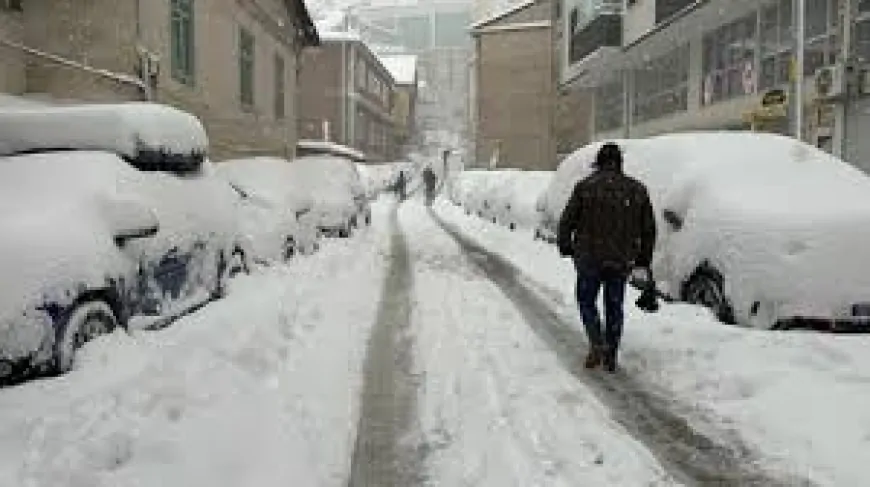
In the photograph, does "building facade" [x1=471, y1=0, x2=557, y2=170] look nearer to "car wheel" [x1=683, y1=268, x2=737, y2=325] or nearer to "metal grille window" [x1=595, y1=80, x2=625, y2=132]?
"metal grille window" [x1=595, y1=80, x2=625, y2=132]

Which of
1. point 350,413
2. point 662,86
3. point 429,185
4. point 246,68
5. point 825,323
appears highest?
point 662,86

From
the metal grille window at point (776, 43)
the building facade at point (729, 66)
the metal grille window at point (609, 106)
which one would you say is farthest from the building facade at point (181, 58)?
the metal grille window at point (609, 106)

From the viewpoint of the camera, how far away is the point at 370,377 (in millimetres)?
6902

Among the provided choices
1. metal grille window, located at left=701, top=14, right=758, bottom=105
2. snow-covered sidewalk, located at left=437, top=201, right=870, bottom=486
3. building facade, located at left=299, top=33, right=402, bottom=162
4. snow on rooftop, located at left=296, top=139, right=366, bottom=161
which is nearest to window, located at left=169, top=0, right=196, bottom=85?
snow-covered sidewalk, located at left=437, top=201, right=870, bottom=486

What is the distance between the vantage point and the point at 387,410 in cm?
598

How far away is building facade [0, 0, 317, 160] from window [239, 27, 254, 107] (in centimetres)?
3

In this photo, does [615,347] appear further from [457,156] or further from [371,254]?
[457,156]

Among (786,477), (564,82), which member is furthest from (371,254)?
(564,82)

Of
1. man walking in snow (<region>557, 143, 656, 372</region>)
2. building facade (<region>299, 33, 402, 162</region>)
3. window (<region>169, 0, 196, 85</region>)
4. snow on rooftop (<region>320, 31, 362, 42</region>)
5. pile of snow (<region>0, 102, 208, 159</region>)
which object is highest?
snow on rooftop (<region>320, 31, 362, 42</region>)

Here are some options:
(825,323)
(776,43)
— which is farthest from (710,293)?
(776,43)

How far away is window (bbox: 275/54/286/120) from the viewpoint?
2808 centimetres

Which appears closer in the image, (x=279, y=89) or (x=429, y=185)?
(x=279, y=89)

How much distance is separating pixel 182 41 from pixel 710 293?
13.1 metres

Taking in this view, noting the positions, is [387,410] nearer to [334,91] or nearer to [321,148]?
[321,148]
